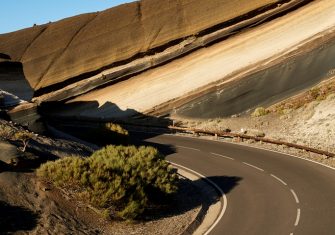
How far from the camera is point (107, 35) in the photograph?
185ft

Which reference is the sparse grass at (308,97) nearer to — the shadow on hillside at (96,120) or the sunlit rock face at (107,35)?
the shadow on hillside at (96,120)

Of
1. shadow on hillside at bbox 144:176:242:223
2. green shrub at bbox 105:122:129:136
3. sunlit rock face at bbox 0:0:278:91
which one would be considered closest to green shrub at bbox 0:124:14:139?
shadow on hillside at bbox 144:176:242:223

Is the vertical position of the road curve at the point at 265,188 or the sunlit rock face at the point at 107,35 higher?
the sunlit rock face at the point at 107,35

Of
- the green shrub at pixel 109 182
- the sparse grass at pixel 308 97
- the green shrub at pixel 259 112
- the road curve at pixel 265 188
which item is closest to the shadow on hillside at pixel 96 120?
the road curve at pixel 265 188

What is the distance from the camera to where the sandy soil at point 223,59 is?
45.8 meters

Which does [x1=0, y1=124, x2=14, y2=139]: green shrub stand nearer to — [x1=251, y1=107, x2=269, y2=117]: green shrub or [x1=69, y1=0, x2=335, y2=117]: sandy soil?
[x1=251, y1=107, x2=269, y2=117]: green shrub

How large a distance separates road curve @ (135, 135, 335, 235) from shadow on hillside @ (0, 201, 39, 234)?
6168mm

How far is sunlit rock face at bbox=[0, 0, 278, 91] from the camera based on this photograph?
5253 centimetres

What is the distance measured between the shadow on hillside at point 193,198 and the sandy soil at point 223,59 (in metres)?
21.0

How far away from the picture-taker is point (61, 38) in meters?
58.6

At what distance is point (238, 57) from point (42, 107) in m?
20.8

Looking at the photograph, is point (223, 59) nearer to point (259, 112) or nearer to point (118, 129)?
point (259, 112)

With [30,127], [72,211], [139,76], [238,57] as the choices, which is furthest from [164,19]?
[72,211]

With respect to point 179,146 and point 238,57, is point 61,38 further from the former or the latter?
point 179,146
